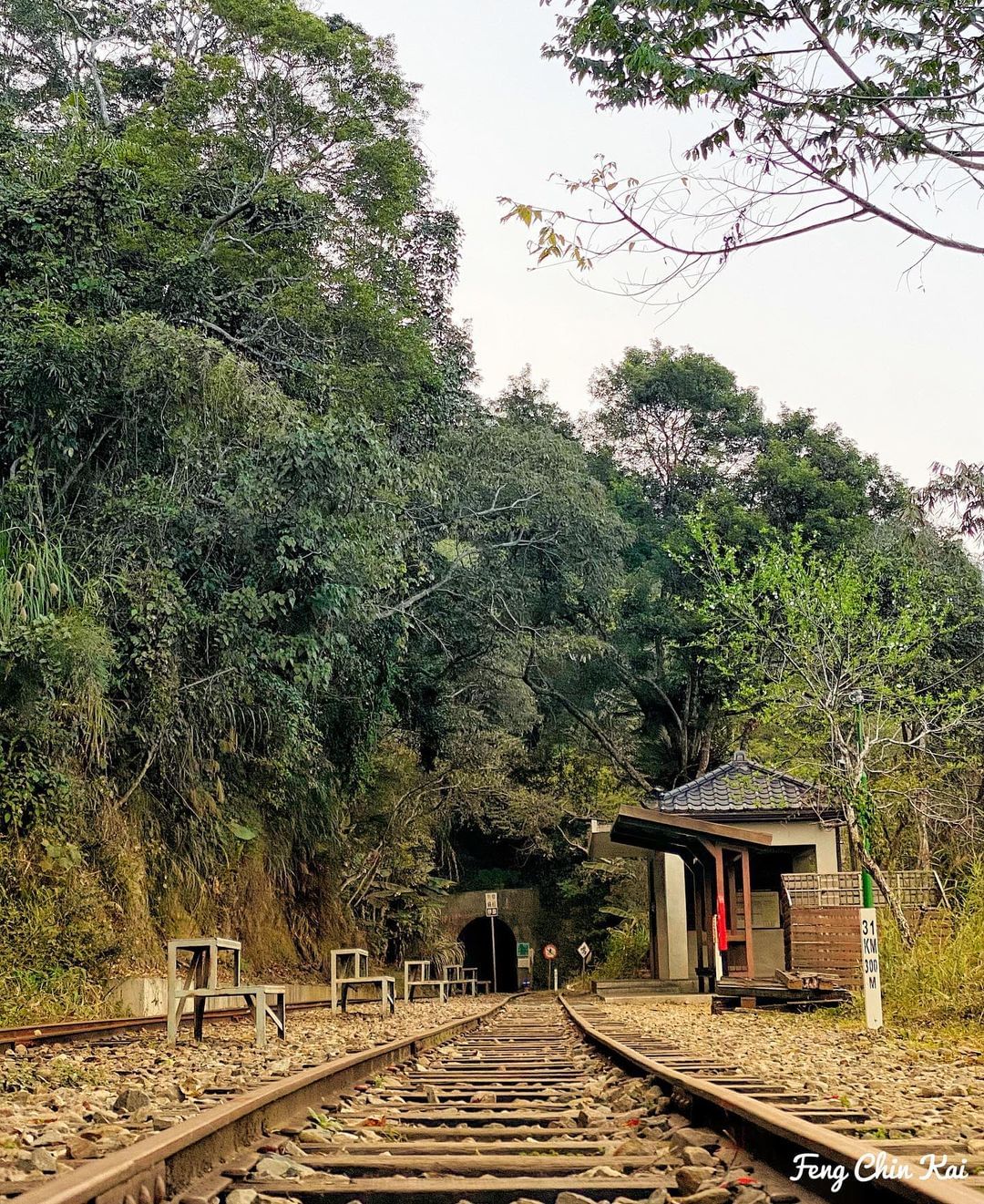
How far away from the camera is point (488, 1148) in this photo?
3.87m

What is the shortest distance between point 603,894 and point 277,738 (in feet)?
73.7

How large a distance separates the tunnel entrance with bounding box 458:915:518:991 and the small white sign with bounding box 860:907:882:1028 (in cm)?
3557

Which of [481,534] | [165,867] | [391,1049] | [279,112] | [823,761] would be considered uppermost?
[279,112]

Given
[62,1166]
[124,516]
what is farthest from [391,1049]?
[124,516]

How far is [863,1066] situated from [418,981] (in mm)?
16538

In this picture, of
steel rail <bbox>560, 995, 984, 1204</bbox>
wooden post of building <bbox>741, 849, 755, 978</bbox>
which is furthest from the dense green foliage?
steel rail <bbox>560, 995, 984, 1204</bbox>

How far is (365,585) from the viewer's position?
51.6 feet

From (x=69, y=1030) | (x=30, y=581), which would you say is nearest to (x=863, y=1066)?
(x=69, y=1030)

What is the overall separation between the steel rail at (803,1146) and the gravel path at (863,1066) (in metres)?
0.41

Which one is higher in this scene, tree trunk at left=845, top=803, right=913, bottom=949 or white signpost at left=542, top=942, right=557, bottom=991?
tree trunk at left=845, top=803, right=913, bottom=949

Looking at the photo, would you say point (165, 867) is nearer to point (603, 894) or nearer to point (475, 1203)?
point (475, 1203)

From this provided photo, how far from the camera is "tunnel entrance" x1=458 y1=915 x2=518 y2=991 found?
4488cm

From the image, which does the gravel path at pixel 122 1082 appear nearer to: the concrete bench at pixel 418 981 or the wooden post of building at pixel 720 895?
the wooden post of building at pixel 720 895

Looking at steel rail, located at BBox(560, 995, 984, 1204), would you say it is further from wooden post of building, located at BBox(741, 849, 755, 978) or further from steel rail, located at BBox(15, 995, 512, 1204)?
wooden post of building, located at BBox(741, 849, 755, 978)
